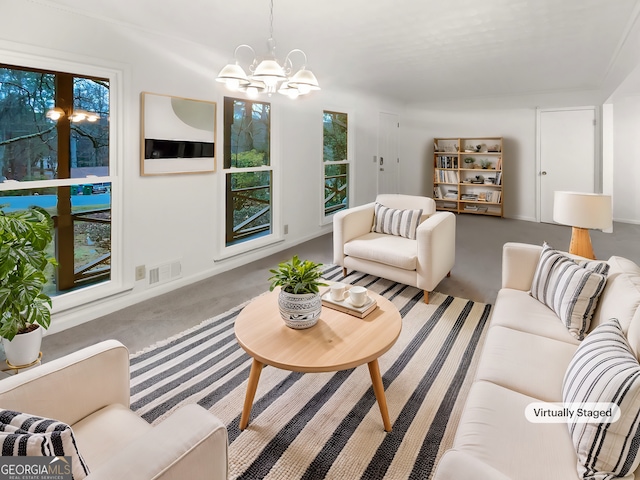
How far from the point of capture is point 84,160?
2809 millimetres

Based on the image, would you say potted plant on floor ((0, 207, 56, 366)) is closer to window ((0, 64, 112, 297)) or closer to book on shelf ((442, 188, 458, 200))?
window ((0, 64, 112, 297))

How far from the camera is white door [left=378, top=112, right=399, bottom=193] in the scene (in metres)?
7.01

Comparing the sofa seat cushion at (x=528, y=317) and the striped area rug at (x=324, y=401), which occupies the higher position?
the sofa seat cushion at (x=528, y=317)

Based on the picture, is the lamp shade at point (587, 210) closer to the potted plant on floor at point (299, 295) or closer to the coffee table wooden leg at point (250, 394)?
the potted plant on floor at point (299, 295)

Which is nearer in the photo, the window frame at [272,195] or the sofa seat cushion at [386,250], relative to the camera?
the sofa seat cushion at [386,250]

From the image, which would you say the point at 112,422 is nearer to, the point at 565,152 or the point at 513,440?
the point at 513,440

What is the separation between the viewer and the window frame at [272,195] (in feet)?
12.8

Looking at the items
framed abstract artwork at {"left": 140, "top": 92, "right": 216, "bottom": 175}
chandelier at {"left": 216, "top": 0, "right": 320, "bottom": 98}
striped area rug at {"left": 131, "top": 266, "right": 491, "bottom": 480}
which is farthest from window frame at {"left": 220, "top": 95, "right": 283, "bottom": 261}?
chandelier at {"left": 216, "top": 0, "right": 320, "bottom": 98}

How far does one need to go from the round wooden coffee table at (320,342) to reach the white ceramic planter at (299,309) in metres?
0.04

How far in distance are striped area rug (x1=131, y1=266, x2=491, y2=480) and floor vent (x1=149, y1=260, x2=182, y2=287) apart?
2.90 ft

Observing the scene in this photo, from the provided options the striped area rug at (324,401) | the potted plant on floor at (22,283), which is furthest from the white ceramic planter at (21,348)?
the striped area rug at (324,401)

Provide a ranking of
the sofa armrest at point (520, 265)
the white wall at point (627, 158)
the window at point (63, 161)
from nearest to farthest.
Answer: the sofa armrest at point (520, 265) → the window at point (63, 161) → the white wall at point (627, 158)

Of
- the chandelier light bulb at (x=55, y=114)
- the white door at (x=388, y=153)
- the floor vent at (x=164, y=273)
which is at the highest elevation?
the white door at (x=388, y=153)

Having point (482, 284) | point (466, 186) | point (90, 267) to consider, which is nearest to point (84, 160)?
point (90, 267)
